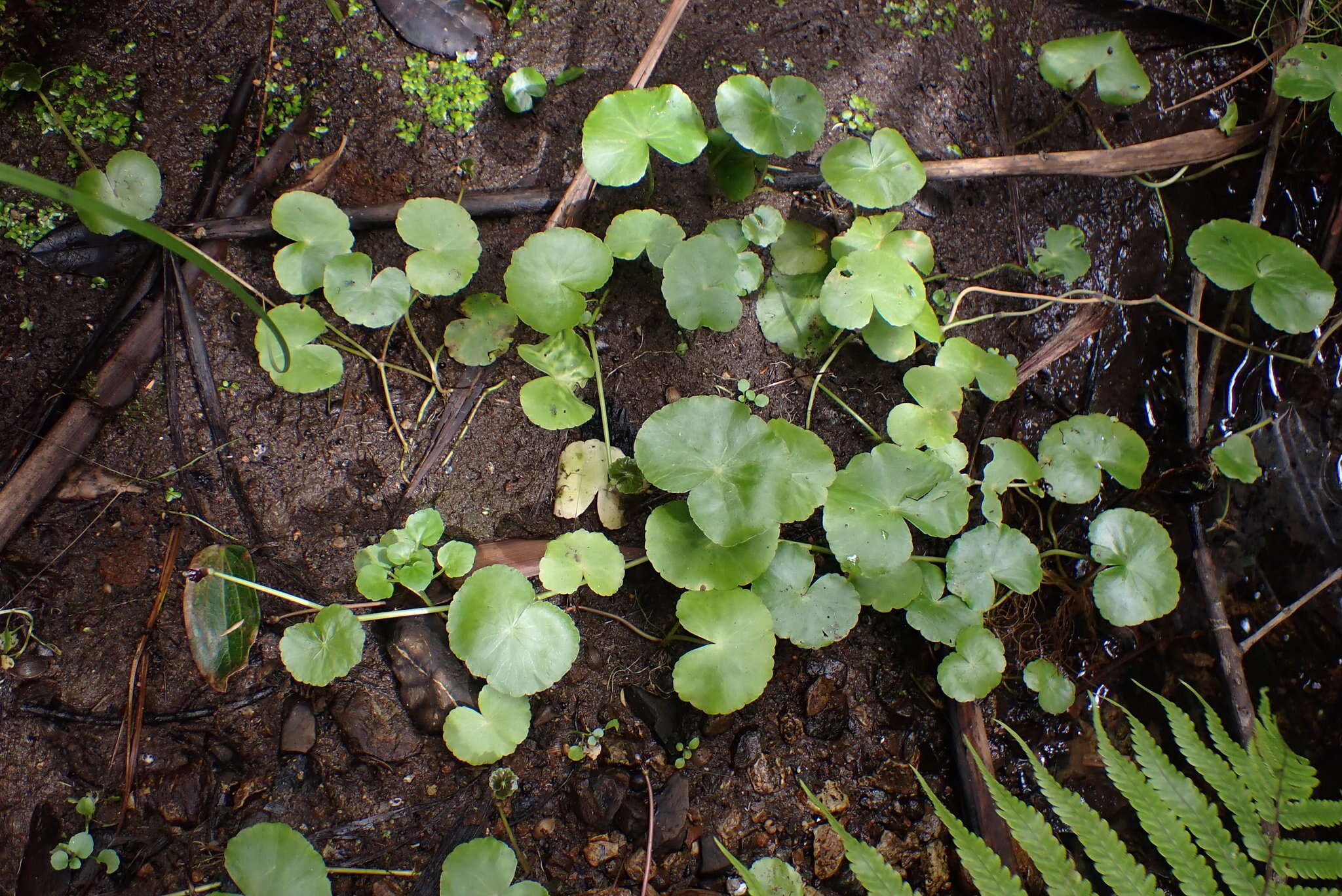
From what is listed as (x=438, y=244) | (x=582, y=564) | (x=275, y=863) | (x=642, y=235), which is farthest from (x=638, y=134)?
(x=275, y=863)

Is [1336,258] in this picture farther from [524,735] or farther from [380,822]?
[380,822]

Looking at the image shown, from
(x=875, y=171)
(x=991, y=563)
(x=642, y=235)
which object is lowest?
(x=991, y=563)

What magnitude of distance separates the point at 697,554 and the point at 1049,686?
3.19 ft

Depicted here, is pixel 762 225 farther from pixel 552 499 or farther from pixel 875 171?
pixel 552 499

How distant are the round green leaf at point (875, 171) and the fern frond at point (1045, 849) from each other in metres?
1.26

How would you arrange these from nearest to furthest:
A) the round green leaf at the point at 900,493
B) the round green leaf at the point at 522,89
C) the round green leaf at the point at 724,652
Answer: the round green leaf at the point at 724,652 < the round green leaf at the point at 900,493 < the round green leaf at the point at 522,89

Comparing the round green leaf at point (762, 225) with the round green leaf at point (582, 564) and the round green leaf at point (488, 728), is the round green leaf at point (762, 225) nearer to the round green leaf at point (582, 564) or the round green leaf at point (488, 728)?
the round green leaf at point (582, 564)

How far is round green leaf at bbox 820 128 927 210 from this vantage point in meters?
1.82

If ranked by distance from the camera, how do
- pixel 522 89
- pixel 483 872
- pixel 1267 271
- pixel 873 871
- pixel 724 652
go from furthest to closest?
pixel 1267 271 < pixel 522 89 < pixel 724 652 < pixel 483 872 < pixel 873 871

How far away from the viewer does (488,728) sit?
1.63 metres

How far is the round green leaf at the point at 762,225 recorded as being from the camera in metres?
1.85

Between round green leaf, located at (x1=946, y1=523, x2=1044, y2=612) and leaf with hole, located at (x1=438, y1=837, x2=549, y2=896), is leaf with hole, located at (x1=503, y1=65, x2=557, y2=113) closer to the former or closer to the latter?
round green leaf, located at (x1=946, y1=523, x2=1044, y2=612)

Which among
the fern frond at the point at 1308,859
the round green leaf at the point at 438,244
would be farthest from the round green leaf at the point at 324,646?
the fern frond at the point at 1308,859

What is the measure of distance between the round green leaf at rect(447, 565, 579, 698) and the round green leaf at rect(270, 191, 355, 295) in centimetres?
76
